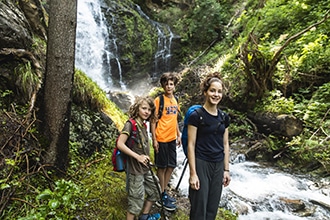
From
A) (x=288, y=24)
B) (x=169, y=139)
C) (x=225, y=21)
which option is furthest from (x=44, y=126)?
(x=225, y=21)

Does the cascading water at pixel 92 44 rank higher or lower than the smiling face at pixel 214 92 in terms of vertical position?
higher

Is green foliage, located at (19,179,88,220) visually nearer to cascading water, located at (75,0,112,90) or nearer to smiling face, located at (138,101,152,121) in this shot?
smiling face, located at (138,101,152,121)

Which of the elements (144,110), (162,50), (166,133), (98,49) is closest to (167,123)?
(166,133)

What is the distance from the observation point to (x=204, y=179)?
102 inches

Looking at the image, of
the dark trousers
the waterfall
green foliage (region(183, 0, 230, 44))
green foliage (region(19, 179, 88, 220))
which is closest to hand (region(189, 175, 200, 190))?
the dark trousers

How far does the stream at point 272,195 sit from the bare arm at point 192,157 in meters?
2.26

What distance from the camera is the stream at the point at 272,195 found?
14.4 feet

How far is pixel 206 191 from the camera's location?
260 centimetres

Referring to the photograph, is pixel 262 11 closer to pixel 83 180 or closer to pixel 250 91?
pixel 250 91

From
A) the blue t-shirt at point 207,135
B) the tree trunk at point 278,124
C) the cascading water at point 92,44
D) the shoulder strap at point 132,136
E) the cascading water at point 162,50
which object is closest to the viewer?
the blue t-shirt at point 207,135

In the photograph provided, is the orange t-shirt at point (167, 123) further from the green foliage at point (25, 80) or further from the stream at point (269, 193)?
the stream at point (269, 193)

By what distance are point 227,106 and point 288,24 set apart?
13.6 ft

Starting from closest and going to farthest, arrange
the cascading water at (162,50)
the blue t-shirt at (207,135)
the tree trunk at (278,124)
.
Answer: the blue t-shirt at (207,135) < the tree trunk at (278,124) < the cascading water at (162,50)

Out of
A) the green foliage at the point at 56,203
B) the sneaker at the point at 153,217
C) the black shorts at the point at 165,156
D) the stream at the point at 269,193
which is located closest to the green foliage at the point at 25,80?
the green foliage at the point at 56,203
